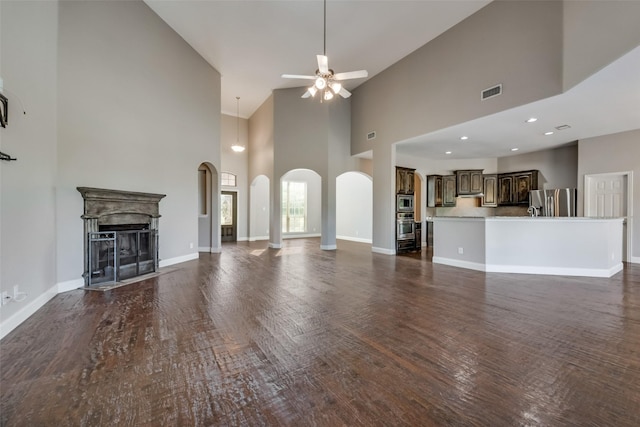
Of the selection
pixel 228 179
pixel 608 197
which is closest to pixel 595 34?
pixel 608 197

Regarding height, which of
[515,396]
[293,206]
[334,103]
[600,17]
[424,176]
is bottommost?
[515,396]

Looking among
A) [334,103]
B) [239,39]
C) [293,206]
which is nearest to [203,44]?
[239,39]

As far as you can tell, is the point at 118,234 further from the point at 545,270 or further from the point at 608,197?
the point at 608,197

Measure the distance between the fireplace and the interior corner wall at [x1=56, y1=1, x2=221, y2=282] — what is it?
15 centimetres

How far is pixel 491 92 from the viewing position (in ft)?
16.3

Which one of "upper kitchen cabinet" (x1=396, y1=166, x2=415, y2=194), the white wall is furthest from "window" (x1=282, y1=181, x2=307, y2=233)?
"upper kitchen cabinet" (x1=396, y1=166, x2=415, y2=194)

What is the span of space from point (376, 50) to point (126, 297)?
6819mm

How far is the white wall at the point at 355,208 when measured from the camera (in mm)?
10586

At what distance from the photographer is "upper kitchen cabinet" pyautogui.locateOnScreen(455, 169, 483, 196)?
357 inches

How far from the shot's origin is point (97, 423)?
4.93 feet

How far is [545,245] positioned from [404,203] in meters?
3.39

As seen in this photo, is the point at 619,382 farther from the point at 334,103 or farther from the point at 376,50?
the point at 334,103

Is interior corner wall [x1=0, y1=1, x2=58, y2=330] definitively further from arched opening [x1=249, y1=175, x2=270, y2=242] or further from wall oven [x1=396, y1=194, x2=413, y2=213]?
wall oven [x1=396, y1=194, x2=413, y2=213]

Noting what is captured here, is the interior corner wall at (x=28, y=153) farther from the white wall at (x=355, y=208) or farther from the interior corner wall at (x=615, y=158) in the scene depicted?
the interior corner wall at (x=615, y=158)
